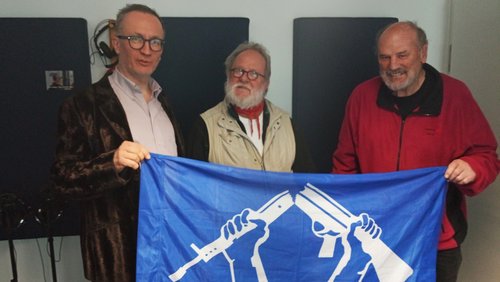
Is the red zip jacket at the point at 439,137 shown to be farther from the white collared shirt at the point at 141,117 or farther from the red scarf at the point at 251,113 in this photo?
the white collared shirt at the point at 141,117

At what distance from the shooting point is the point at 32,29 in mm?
2676

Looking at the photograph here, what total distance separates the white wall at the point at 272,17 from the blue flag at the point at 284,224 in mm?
1372

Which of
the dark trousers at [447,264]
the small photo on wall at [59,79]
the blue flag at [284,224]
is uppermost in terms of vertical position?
the small photo on wall at [59,79]

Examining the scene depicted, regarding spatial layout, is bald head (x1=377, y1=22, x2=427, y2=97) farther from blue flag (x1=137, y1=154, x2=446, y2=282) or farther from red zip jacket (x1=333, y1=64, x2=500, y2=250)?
blue flag (x1=137, y1=154, x2=446, y2=282)

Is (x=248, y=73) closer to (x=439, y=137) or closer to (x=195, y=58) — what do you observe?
(x=195, y=58)

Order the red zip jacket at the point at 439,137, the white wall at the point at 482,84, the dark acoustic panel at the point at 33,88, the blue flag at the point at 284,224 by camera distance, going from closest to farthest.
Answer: the blue flag at the point at 284,224 < the red zip jacket at the point at 439,137 < the white wall at the point at 482,84 < the dark acoustic panel at the point at 33,88

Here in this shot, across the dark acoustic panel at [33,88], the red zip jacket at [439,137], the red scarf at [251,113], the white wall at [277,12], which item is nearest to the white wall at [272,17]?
the white wall at [277,12]

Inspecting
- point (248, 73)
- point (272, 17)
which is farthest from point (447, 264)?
point (272, 17)

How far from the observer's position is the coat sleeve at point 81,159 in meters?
1.65

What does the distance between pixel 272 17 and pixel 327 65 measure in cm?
50

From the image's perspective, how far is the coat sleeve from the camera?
1.65 metres

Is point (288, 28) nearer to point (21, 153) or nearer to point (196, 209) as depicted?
point (196, 209)

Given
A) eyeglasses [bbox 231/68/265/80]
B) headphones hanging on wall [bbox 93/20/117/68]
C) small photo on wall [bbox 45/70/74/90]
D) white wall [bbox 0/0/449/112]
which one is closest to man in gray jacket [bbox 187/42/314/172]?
eyeglasses [bbox 231/68/265/80]

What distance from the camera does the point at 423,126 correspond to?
2037 millimetres
